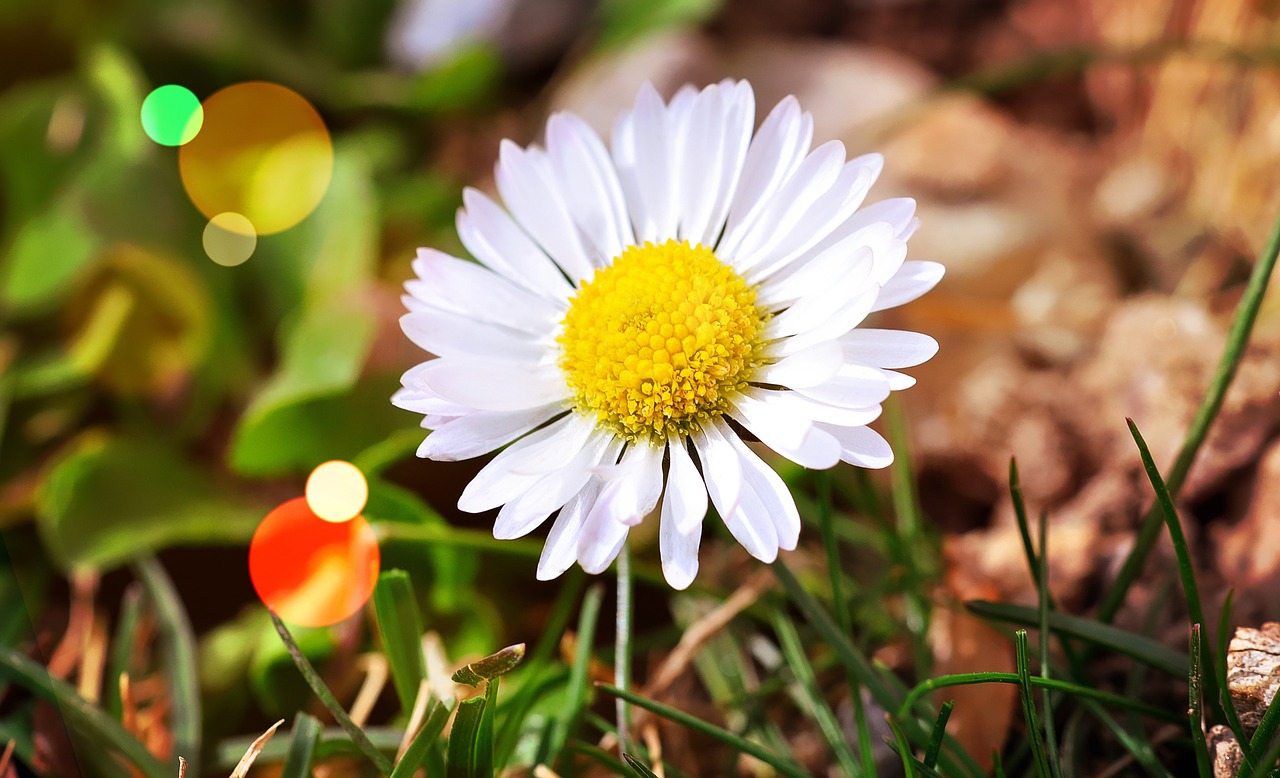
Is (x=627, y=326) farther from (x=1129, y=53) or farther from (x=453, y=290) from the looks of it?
(x=1129, y=53)

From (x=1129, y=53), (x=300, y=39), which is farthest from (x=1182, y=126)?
(x=300, y=39)

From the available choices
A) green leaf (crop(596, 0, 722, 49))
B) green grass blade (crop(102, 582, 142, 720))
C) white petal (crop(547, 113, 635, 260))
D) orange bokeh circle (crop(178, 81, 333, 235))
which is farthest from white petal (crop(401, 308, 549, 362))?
green leaf (crop(596, 0, 722, 49))

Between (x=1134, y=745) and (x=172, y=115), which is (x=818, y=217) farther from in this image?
(x=172, y=115)

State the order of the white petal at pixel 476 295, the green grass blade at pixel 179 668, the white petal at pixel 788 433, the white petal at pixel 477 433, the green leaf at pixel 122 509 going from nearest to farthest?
1. the white petal at pixel 788 433
2. the white petal at pixel 477 433
3. the white petal at pixel 476 295
4. the green grass blade at pixel 179 668
5. the green leaf at pixel 122 509

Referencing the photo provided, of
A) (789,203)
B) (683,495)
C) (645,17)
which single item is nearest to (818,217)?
(789,203)

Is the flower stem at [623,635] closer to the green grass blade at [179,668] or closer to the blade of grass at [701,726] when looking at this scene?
the blade of grass at [701,726]

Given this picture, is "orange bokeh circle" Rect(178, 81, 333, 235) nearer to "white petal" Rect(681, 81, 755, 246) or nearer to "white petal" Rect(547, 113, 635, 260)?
"white petal" Rect(547, 113, 635, 260)

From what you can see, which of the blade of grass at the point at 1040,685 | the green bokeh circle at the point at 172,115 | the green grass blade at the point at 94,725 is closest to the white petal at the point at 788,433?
the blade of grass at the point at 1040,685

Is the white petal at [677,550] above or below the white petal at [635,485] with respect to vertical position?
below
